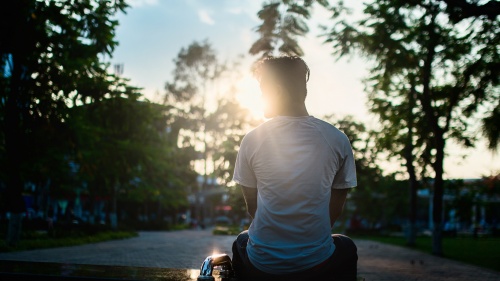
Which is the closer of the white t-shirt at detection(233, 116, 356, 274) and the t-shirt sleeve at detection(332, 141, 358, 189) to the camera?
the white t-shirt at detection(233, 116, 356, 274)

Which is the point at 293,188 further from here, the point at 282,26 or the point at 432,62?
the point at 432,62

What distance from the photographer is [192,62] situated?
4841 centimetres

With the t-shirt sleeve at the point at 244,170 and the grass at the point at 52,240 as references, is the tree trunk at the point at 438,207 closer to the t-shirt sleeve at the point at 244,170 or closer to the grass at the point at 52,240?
the grass at the point at 52,240

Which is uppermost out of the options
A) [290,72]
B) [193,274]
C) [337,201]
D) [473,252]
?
[290,72]

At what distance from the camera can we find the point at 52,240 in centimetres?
2019

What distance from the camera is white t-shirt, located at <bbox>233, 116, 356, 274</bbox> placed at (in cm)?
227

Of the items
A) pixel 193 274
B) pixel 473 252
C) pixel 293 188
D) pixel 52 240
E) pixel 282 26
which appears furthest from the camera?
pixel 473 252

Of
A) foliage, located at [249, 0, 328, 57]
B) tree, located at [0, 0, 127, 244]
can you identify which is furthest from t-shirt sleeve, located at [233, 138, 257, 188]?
tree, located at [0, 0, 127, 244]

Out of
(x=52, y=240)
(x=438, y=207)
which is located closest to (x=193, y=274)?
(x=438, y=207)

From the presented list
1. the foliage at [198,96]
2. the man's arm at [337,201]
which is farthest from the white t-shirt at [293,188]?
the foliage at [198,96]

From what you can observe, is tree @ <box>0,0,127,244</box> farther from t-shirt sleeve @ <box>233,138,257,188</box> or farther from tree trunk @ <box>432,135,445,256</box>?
tree trunk @ <box>432,135,445,256</box>

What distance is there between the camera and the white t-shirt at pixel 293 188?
227cm

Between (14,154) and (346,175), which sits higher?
(14,154)

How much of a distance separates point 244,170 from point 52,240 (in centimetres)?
1973
